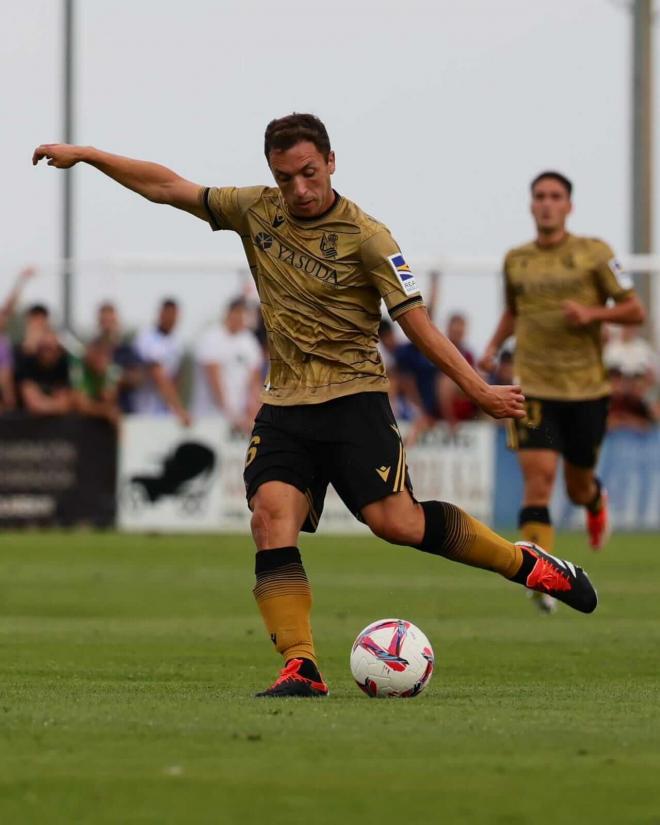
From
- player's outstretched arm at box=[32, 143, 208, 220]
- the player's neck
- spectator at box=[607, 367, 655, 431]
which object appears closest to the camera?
player's outstretched arm at box=[32, 143, 208, 220]

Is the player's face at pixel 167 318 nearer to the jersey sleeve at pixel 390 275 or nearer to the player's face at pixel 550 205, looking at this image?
the player's face at pixel 550 205

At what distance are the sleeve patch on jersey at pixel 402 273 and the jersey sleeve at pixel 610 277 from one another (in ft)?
18.0

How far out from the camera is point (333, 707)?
729cm

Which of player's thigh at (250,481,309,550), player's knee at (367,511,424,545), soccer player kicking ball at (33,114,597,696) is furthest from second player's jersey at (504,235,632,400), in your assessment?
player's thigh at (250,481,309,550)

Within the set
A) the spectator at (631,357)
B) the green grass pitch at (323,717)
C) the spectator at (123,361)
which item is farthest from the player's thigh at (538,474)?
the spectator at (631,357)

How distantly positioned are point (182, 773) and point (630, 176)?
72.4 feet

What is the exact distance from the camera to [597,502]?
563 inches

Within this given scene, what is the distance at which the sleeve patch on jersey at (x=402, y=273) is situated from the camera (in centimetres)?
790

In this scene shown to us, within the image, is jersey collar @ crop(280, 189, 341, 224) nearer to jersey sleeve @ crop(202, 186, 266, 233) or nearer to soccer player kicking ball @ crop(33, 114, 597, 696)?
soccer player kicking ball @ crop(33, 114, 597, 696)

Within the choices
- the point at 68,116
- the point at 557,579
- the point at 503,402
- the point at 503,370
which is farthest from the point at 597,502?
the point at 68,116

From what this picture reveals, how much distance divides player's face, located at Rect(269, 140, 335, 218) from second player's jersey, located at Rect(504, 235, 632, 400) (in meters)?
5.60

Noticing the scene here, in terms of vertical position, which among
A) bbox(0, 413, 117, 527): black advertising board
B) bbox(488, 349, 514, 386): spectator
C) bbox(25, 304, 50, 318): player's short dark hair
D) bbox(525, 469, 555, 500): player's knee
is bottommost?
bbox(0, 413, 117, 527): black advertising board

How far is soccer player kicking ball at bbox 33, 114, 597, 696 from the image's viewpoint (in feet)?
25.9

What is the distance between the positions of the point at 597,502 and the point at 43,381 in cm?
964
